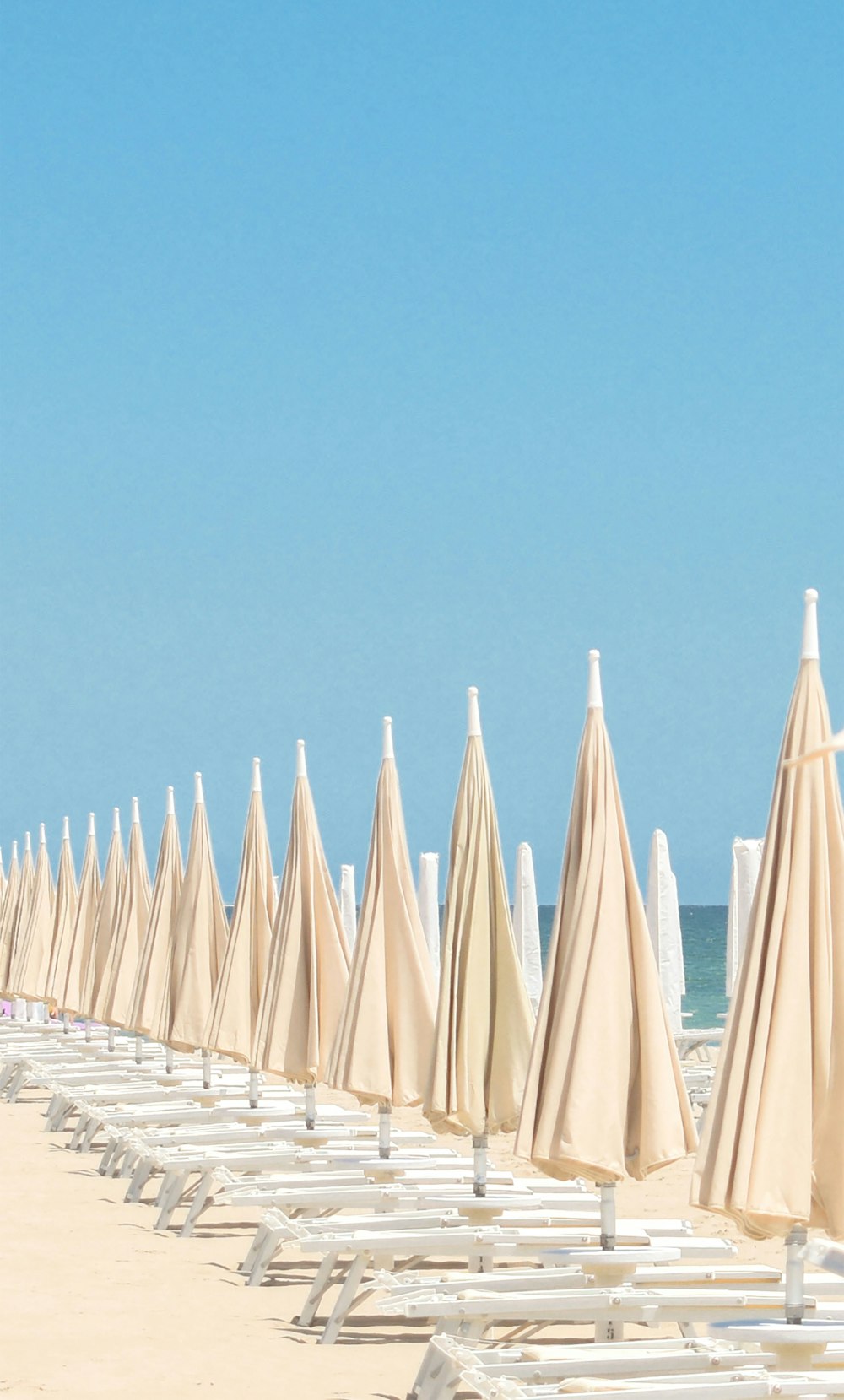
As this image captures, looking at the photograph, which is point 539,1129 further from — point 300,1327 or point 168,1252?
point 168,1252

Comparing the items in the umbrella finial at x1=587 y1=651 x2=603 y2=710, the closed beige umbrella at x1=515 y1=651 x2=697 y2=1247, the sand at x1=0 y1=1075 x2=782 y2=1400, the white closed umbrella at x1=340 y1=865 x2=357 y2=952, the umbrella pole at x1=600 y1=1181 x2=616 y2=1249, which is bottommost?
the sand at x1=0 y1=1075 x2=782 y2=1400

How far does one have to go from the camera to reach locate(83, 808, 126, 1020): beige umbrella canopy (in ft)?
48.1

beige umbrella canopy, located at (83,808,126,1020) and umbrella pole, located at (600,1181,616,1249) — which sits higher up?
beige umbrella canopy, located at (83,808,126,1020)

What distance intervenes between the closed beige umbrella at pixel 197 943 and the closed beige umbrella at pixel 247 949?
67 cm

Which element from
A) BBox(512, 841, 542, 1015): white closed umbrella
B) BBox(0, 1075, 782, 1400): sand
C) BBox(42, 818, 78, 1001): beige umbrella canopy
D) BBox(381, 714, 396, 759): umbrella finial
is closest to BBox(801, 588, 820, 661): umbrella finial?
BBox(0, 1075, 782, 1400): sand

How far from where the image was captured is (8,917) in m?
20.0

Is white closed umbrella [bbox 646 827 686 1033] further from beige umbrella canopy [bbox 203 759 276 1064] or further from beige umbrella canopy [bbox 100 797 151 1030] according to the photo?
beige umbrella canopy [bbox 203 759 276 1064]

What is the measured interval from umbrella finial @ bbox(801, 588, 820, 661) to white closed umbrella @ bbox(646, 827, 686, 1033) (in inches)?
367

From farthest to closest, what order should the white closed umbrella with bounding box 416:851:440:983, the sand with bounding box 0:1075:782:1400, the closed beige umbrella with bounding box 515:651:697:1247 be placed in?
the white closed umbrella with bounding box 416:851:440:983 < the sand with bounding box 0:1075:782:1400 < the closed beige umbrella with bounding box 515:651:697:1247

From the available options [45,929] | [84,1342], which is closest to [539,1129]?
[84,1342]

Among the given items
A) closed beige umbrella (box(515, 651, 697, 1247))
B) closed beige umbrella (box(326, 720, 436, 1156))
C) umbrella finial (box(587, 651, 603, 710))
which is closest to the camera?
closed beige umbrella (box(515, 651, 697, 1247))

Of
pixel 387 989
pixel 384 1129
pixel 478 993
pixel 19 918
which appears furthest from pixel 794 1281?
pixel 19 918

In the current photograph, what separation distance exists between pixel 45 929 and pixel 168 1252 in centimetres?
926

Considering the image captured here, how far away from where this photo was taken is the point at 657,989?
629 cm
